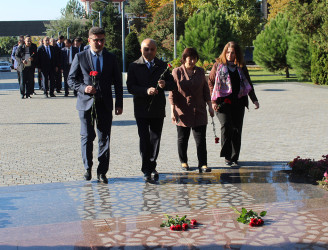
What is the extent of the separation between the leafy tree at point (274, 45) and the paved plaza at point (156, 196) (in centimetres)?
2179

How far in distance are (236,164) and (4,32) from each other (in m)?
161

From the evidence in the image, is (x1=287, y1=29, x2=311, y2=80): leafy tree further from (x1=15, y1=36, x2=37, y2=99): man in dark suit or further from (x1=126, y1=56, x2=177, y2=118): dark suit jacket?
(x1=126, y1=56, x2=177, y2=118): dark suit jacket

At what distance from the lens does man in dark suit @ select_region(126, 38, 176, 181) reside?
22.9ft

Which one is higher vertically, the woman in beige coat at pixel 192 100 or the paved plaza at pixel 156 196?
the woman in beige coat at pixel 192 100

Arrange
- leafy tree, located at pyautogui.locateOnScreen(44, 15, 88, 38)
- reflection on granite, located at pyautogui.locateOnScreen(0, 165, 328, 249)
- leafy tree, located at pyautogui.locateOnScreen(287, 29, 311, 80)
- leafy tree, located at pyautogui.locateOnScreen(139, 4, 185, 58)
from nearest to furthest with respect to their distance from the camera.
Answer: reflection on granite, located at pyautogui.locateOnScreen(0, 165, 328, 249), leafy tree, located at pyautogui.locateOnScreen(287, 29, 311, 80), leafy tree, located at pyautogui.locateOnScreen(139, 4, 185, 58), leafy tree, located at pyautogui.locateOnScreen(44, 15, 88, 38)

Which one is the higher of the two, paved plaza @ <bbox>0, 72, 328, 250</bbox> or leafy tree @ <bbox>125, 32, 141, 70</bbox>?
leafy tree @ <bbox>125, 32, 141, 70</bbox>

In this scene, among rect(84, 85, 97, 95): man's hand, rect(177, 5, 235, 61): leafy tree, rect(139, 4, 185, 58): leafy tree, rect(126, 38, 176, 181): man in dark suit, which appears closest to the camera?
rect(84, 85, 97, 95): man's hand

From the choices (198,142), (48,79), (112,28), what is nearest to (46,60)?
(48,79)

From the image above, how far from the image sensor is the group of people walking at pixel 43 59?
62.9 ft

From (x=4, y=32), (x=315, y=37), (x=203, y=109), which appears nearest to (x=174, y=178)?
(x=203, y=109)

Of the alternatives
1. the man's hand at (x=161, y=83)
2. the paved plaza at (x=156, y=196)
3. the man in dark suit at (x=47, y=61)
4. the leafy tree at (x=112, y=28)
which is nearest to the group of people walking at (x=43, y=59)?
the man in dark suit at (x=47, y=61)

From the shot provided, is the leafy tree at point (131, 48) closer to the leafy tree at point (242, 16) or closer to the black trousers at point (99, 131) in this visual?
the leafy tree at point (242, 16)

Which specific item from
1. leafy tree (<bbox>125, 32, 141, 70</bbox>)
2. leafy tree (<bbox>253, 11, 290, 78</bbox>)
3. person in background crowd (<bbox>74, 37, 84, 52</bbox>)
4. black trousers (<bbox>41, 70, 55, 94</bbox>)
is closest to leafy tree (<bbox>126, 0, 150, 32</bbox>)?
leafy tree (<bbox>125, 32, 141, 70</bbox>)

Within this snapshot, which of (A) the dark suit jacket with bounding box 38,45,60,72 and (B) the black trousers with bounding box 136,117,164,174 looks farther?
(A) the dark suit jacket with bounding box 38,45,60,72
